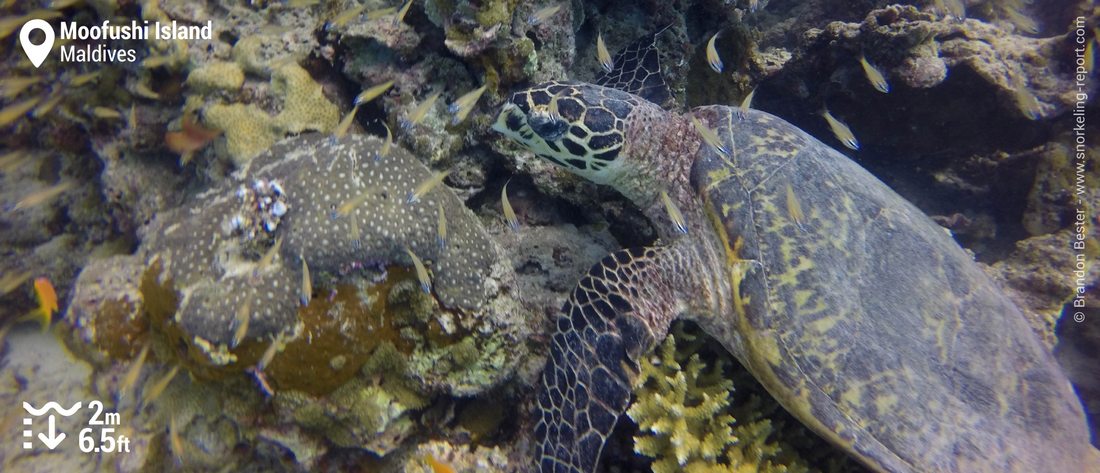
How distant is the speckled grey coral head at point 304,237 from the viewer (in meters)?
2.30

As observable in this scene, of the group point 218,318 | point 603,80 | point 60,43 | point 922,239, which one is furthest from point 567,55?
point 60,43

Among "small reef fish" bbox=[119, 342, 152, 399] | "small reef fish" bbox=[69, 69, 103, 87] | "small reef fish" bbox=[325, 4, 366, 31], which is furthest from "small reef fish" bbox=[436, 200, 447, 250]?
"small reef fish" bbox=[69, 69, 103, 87]

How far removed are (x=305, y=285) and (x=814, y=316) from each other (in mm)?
2571

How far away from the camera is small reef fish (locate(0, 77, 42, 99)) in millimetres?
3387

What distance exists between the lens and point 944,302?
2434 millimetres

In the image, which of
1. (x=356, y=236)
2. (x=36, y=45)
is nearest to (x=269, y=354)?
(x=356, y=236)

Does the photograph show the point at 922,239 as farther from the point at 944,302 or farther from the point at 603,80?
the point at 603,80

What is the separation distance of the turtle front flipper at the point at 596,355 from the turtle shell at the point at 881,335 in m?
0.39

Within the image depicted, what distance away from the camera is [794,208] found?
247 centimetres

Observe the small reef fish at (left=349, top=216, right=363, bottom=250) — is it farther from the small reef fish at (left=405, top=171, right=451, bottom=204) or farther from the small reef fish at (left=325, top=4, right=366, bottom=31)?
the small reef fish at (left=325, top=4, right=366, bottom=31)

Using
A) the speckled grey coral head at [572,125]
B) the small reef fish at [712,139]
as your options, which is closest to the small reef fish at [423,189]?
the speckled grey coral head at [572,125]

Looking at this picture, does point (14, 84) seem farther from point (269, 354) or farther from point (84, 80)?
point (269, 354)

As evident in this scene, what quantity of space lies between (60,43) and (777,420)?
20.6ft

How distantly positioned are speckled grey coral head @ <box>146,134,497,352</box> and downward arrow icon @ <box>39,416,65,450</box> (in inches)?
101
